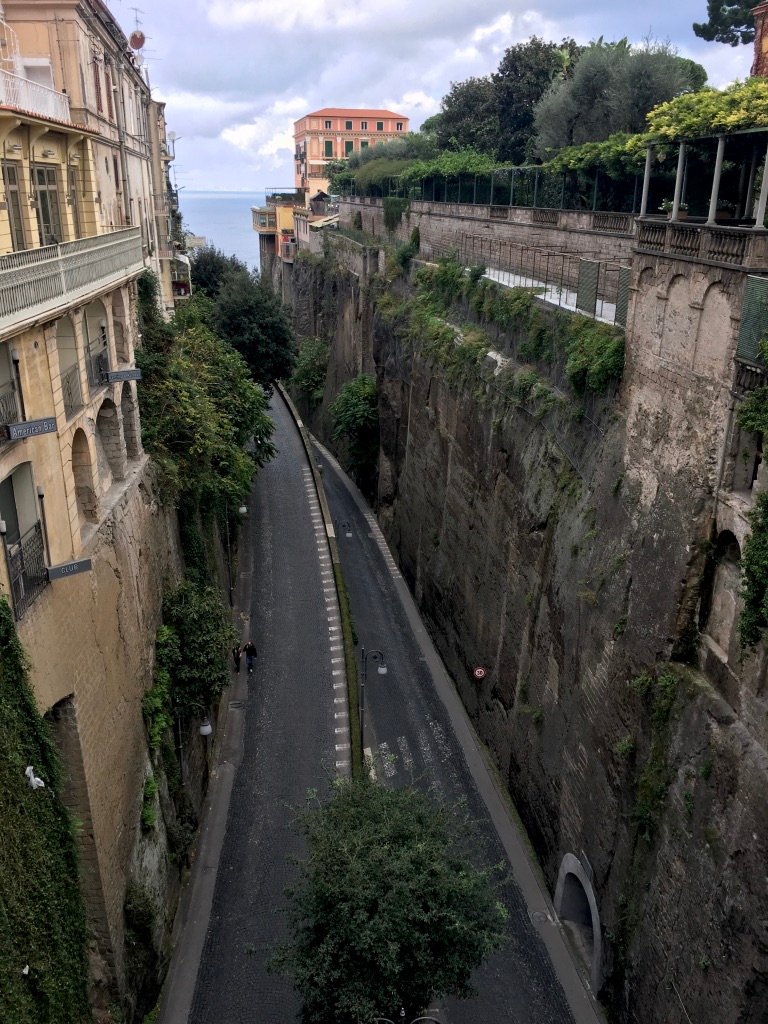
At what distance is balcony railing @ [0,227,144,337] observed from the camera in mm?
10914

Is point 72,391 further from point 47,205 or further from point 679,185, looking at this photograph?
point 679,185

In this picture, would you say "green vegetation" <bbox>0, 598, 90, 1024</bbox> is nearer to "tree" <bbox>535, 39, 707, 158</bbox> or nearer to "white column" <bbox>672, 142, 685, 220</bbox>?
"white column" <bbox>672, 142, 685, 220</bbox>

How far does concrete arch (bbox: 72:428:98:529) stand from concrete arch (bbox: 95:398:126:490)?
7.30ft

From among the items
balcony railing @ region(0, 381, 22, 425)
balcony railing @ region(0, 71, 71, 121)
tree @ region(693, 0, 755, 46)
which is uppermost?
tree @ region(693, 0, 755, 46)

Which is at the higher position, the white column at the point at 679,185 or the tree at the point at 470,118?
the tree at the point at 470,118

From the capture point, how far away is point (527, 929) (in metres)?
18.0

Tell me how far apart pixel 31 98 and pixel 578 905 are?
18757mm

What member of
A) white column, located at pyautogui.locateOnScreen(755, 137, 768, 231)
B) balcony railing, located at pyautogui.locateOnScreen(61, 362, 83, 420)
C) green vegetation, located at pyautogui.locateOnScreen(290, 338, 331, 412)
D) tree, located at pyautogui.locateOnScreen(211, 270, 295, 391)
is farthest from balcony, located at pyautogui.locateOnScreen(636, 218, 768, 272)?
green vegetation, located at pyautogui.locateOnScreen(290, 338, 331, 412)

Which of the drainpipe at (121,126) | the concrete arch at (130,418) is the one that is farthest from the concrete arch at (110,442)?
the drainpipe at (121,126)

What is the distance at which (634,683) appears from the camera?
1477 centimetres

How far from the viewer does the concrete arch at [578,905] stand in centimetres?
1638

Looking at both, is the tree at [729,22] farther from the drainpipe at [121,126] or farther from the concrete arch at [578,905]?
the concrete arch at [578,905]

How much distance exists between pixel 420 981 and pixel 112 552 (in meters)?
9.05

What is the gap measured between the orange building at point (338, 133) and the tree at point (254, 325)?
2452 inches
